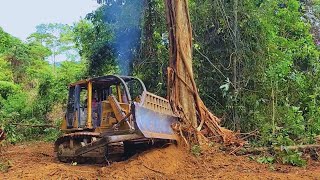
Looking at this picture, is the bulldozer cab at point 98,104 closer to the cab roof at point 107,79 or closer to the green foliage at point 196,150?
the cab roof at point 107,79

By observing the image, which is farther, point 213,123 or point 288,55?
point 288,55

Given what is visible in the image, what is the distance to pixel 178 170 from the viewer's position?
668 cm

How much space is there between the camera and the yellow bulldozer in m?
7.20

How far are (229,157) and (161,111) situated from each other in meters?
1.52

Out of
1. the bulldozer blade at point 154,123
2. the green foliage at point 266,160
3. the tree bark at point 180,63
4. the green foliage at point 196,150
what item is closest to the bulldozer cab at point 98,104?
the tree bark at point 180,63

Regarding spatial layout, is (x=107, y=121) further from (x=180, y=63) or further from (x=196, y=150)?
(x=196, y=150)

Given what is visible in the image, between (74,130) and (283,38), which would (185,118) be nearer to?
(74,130)

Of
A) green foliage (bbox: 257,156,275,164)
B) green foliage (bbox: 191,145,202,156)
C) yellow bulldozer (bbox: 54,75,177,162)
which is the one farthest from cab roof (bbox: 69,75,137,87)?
green foliage (bbox: 257,156,275,164)

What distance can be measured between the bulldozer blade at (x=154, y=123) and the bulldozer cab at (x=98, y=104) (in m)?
1.05

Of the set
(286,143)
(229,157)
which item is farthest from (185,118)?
(286,143)

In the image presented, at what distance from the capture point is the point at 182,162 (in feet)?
23.2

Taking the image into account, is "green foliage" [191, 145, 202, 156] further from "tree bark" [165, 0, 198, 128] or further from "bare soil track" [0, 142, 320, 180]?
"tree bark" [165, 0, 198, 128]

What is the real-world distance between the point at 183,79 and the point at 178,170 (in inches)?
84.2

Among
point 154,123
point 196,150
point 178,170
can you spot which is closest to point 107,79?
point 154,123
